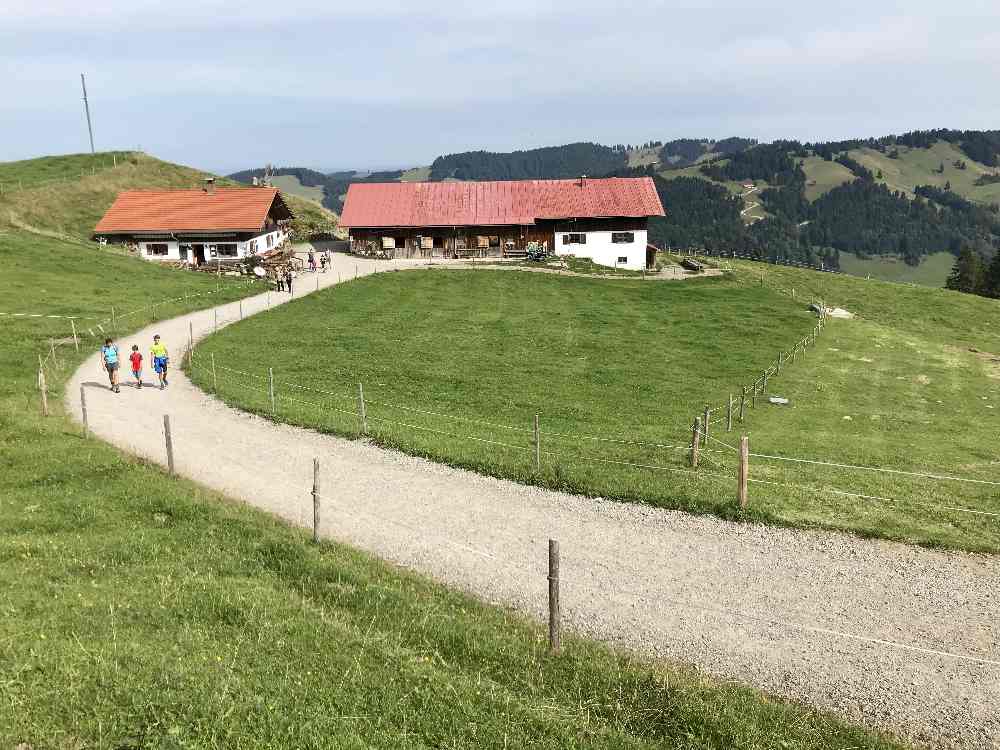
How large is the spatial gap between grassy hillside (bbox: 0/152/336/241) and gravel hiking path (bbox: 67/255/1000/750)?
63.7 m

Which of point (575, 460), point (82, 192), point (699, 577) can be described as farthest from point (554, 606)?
point (82, 192)

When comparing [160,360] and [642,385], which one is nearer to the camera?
[160,360]

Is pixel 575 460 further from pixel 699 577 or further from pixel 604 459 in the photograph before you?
pixel 699 577

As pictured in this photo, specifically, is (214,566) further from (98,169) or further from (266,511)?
(98,169)

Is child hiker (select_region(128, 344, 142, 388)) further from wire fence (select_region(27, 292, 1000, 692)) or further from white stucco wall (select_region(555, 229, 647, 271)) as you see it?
white stucco wall (select_region(555, 229, 647, 271))

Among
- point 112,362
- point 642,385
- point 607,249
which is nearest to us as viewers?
point 112,362

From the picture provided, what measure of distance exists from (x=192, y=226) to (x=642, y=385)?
165 ft

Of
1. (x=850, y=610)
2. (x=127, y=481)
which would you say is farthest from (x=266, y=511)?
(x=850, y=610)

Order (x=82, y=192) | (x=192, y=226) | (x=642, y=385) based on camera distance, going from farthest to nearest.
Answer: (x=82, y=192), (x=192, y=226), (x=642, y=385)

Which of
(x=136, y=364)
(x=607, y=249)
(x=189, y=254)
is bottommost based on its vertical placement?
(x=136, y=364)

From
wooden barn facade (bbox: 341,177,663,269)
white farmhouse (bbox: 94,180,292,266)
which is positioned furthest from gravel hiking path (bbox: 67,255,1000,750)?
wooden barn facade (bbox: 341,177,663,269)

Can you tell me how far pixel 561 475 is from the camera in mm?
18641

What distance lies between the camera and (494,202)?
75750 millimetres

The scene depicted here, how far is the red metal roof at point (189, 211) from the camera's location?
6750 cm
